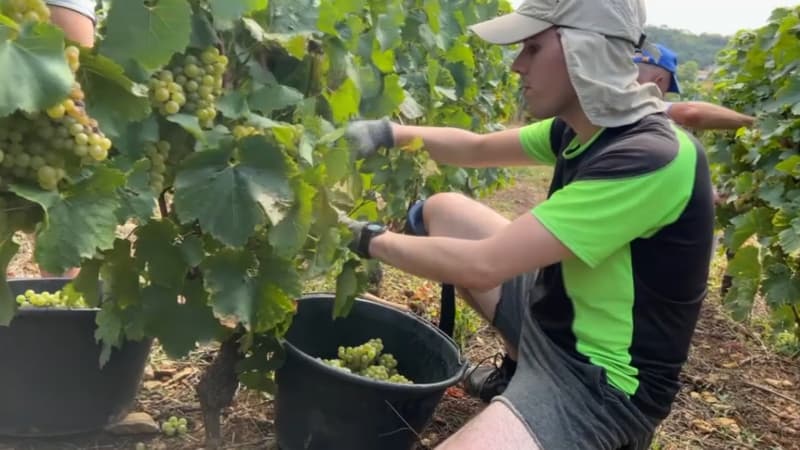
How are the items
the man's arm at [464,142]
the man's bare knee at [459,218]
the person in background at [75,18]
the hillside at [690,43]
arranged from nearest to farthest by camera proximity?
the person in background at [75,18], the man's arm at [464,142], the man's bare knee at [459,218], the hillside at [690,43]

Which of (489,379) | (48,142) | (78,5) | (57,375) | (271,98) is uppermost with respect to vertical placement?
(78,5)

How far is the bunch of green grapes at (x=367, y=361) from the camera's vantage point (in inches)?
100

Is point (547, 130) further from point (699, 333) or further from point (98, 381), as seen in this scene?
point (699, 333)

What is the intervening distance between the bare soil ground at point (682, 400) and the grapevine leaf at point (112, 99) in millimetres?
1368

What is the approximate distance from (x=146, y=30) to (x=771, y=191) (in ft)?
9.39

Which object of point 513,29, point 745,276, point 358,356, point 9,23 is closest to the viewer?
point 9,23

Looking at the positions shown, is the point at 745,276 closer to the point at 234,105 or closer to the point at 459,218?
the point at 459,218

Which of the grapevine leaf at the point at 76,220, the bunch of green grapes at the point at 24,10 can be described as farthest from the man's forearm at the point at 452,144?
the bunch of green grapes at the point at 24,10

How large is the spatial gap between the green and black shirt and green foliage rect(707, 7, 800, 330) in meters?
1.04

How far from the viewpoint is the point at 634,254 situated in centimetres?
214

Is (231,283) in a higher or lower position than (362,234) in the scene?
higher

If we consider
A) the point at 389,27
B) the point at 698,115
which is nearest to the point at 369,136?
the point at 389,27

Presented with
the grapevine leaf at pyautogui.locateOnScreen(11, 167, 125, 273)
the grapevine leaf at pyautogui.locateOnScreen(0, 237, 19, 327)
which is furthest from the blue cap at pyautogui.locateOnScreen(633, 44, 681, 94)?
the grapevine leaf at pyautogui.locateOnScreen(0, 237, 19, 327)

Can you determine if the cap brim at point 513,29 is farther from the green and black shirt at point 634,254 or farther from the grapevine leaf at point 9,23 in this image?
the grapevine leaf at point 9,23
